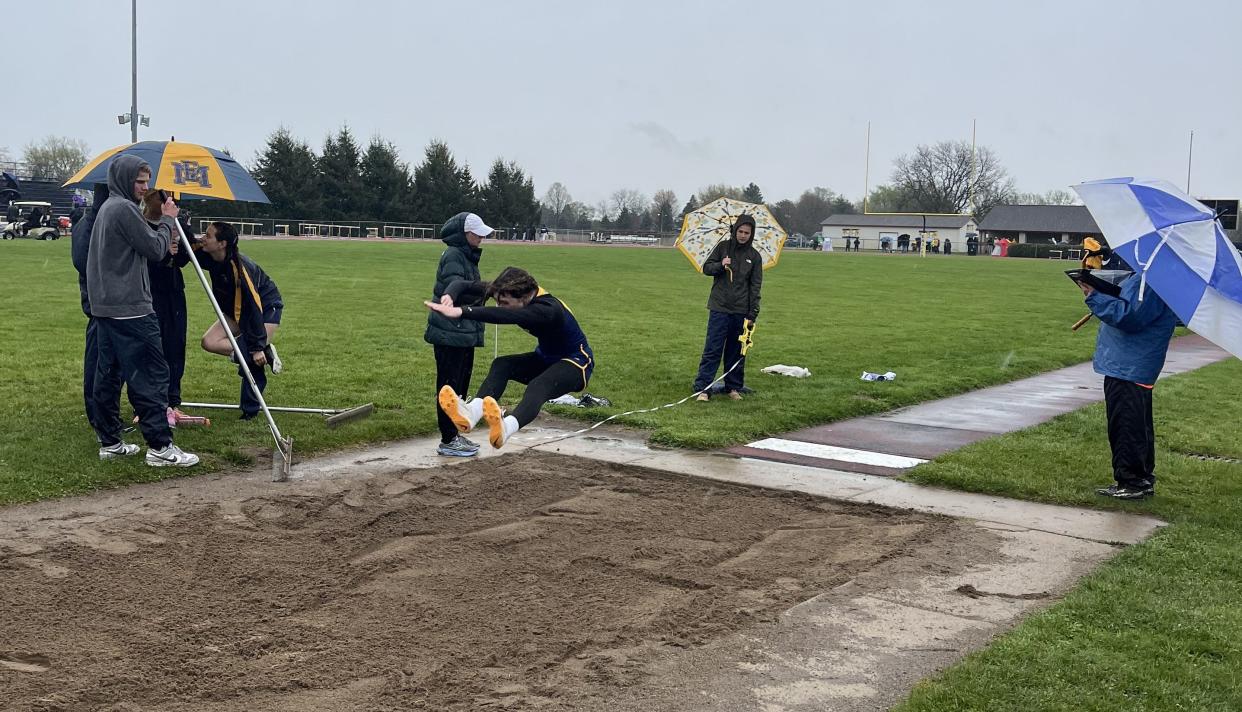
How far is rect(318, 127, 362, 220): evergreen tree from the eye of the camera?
258 feet

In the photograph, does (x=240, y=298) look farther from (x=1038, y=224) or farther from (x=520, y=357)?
(x=1038, y=224)

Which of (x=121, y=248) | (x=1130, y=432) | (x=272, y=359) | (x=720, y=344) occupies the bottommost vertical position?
(x=1130, y=432)

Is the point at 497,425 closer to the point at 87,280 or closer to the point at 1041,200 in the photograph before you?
the point at 87,280

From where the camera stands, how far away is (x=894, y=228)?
117 meters

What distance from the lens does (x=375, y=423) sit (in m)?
10.1

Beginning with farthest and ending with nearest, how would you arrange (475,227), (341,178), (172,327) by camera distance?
(341,178) → (172,327) → (475,227)

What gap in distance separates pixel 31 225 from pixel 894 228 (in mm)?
89260

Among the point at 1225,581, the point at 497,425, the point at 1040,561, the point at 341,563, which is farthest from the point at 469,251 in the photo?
the point at 1225,581

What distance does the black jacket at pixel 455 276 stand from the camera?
28.5 ft

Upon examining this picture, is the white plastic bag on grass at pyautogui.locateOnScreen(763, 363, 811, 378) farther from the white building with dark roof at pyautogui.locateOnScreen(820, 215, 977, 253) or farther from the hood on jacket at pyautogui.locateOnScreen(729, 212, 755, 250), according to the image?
the white building with dark roof at pyautogui.locateOnScreen(820, 215, 977, 253)

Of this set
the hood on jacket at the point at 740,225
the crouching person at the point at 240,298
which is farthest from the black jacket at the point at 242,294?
the hood on jacket at the point at 740,225

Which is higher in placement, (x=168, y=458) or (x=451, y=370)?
(x=451, y=370)

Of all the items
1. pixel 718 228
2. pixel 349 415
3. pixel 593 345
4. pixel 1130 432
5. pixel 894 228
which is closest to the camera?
pixel 1130 432

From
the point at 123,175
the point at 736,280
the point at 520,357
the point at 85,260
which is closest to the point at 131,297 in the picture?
the point at 123,175
